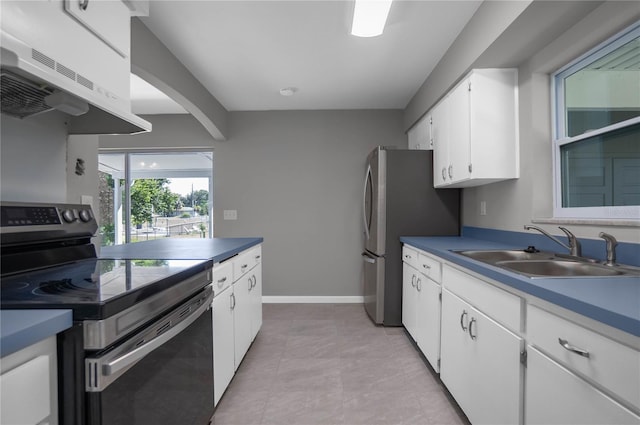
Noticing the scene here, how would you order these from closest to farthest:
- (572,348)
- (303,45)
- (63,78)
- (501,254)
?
(572,348), (63,78), (501,254), (303,45)

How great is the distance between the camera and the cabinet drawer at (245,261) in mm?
2094

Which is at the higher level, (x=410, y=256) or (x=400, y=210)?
(x=400, y=210)

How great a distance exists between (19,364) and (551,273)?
2072 mm

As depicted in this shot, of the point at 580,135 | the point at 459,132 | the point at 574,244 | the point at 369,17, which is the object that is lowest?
the point at 574,244

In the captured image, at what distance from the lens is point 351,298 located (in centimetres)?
409

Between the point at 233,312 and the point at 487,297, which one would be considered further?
the point at 233,312

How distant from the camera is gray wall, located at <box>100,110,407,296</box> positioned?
411cm

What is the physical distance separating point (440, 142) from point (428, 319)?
152 centimetres

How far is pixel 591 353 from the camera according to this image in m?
0.85

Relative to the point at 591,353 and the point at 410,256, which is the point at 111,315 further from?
the point at 410,256

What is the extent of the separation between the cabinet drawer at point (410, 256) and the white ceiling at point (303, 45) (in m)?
1.67

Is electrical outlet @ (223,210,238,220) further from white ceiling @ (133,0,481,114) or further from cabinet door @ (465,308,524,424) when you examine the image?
cabinet door @ (465,308,524,424)

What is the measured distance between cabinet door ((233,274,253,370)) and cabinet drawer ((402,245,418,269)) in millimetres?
1355

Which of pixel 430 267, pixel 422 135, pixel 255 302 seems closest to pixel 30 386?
pixel 255 302
